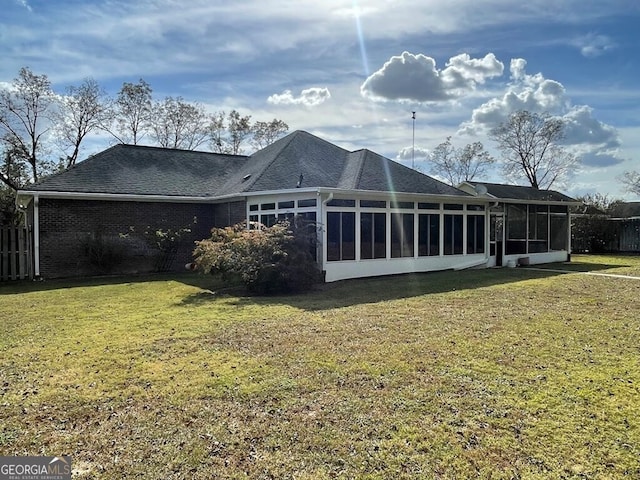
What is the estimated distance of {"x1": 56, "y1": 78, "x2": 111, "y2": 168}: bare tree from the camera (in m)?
28.5

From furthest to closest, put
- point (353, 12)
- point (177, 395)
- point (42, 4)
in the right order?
point (353, 12), point (42, 4), point (177, 395)

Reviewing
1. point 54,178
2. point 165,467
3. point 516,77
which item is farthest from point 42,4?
point 516,77

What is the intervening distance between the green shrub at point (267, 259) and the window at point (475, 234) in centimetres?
764

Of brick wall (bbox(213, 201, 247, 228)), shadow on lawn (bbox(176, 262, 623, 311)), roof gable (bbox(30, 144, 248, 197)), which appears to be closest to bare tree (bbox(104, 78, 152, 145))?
roof gable (bbox(30, 144, 248, 197))

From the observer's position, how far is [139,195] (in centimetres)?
1553

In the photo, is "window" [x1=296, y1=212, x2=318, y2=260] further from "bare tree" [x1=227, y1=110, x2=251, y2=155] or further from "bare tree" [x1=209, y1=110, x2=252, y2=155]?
"bare tree" [x1=227, y1=110, x2=251, y2=155]

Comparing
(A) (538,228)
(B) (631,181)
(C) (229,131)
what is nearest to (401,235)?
(A) (538,228)

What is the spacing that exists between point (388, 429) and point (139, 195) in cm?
1405

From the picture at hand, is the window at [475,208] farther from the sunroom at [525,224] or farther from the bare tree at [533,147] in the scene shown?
the bare tree at [533,147]

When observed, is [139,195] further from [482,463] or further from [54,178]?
[482,463]

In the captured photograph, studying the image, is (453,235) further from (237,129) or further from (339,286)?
(237,129)

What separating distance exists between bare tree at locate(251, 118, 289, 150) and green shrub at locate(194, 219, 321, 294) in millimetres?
25979

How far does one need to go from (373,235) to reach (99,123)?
24090 millimetres

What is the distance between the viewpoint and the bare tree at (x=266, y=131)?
36.7m
